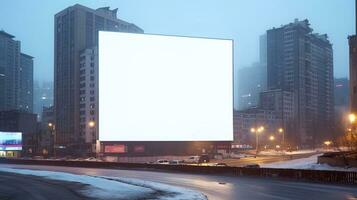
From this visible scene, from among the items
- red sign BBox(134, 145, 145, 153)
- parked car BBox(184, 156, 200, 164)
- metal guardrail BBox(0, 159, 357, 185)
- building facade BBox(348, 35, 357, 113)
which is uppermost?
building facade BBox(348, 35, 357, 113)

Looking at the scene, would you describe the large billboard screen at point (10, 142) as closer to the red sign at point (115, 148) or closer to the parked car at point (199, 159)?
the red sign at point (115, 148)

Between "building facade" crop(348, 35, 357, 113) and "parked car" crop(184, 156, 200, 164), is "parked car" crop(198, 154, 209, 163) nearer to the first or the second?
"parked car" crop(184, 156, 200, 164)

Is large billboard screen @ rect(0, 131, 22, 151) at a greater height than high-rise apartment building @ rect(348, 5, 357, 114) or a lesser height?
lesser

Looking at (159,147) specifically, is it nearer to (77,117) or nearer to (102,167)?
(102,167)

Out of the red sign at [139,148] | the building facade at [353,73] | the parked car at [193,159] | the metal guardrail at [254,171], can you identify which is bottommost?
the parked car at [193,159]

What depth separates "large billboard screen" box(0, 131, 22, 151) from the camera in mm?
135000

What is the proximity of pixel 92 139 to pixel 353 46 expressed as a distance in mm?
97941

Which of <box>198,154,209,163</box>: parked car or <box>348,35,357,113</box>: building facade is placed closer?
<box>198,154,209,163</box>: parked car

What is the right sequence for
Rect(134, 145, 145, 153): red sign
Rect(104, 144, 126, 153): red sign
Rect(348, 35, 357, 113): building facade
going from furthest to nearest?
Rect(348, 35, 357, 113): building facade, Rect(134, 145, 145, 153): red sign, Rect(104, 144, 126, 153): red sign

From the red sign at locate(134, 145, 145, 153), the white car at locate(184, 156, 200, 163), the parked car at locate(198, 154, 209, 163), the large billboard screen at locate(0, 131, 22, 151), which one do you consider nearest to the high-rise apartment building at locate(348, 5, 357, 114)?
the parked car at locate(198, 154, 209, 163)

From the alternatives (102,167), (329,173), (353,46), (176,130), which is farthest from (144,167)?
(353,46)

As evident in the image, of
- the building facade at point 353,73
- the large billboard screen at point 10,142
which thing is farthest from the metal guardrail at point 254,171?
the large billboard screen at point 10,142

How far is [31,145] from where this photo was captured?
18425 cm

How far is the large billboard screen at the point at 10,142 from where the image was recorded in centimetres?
13500
